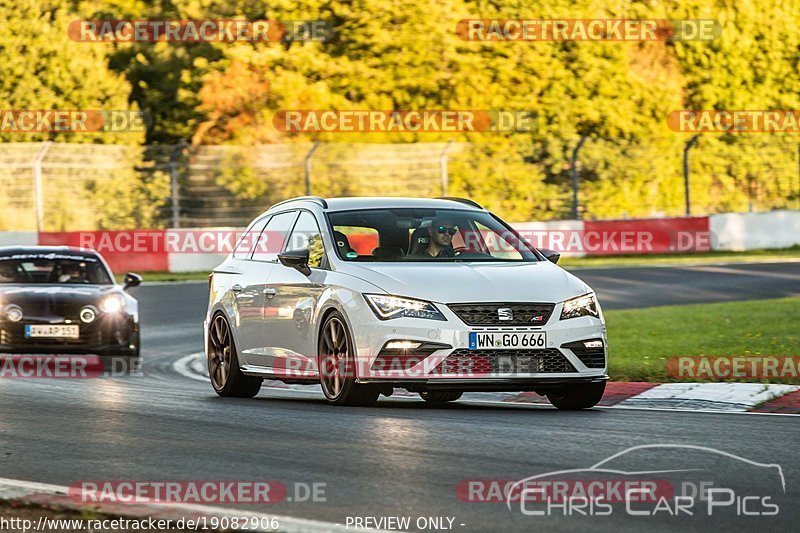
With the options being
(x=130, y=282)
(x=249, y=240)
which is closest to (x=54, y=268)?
(x=130, y=282)

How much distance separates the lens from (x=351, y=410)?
10969mm

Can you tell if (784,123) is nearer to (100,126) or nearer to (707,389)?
(100,126)

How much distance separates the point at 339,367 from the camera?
36.9 ft

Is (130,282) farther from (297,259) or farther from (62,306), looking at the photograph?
(297,259)

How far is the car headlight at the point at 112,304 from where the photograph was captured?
1786 centimetres

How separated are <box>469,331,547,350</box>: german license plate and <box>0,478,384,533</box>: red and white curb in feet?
12.8

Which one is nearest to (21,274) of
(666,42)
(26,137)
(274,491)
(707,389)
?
(707,389)

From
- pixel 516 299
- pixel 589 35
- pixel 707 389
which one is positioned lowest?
pixel 707 389

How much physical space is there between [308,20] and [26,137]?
29.7 feet

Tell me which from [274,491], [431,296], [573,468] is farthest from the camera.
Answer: [431,296]

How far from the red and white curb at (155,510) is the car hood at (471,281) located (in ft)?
12.9

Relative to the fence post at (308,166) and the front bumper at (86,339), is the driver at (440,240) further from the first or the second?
the fence post at (308,166)

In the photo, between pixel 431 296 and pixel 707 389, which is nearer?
pixel 431 296

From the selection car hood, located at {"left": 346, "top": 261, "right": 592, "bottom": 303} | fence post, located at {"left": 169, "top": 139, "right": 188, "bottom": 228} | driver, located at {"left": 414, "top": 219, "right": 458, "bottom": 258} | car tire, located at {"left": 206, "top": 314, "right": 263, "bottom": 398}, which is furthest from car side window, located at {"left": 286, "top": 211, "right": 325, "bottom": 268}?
fence post, located at {"left": 169, "top": 139, "right": 188, "bottom": 228}
